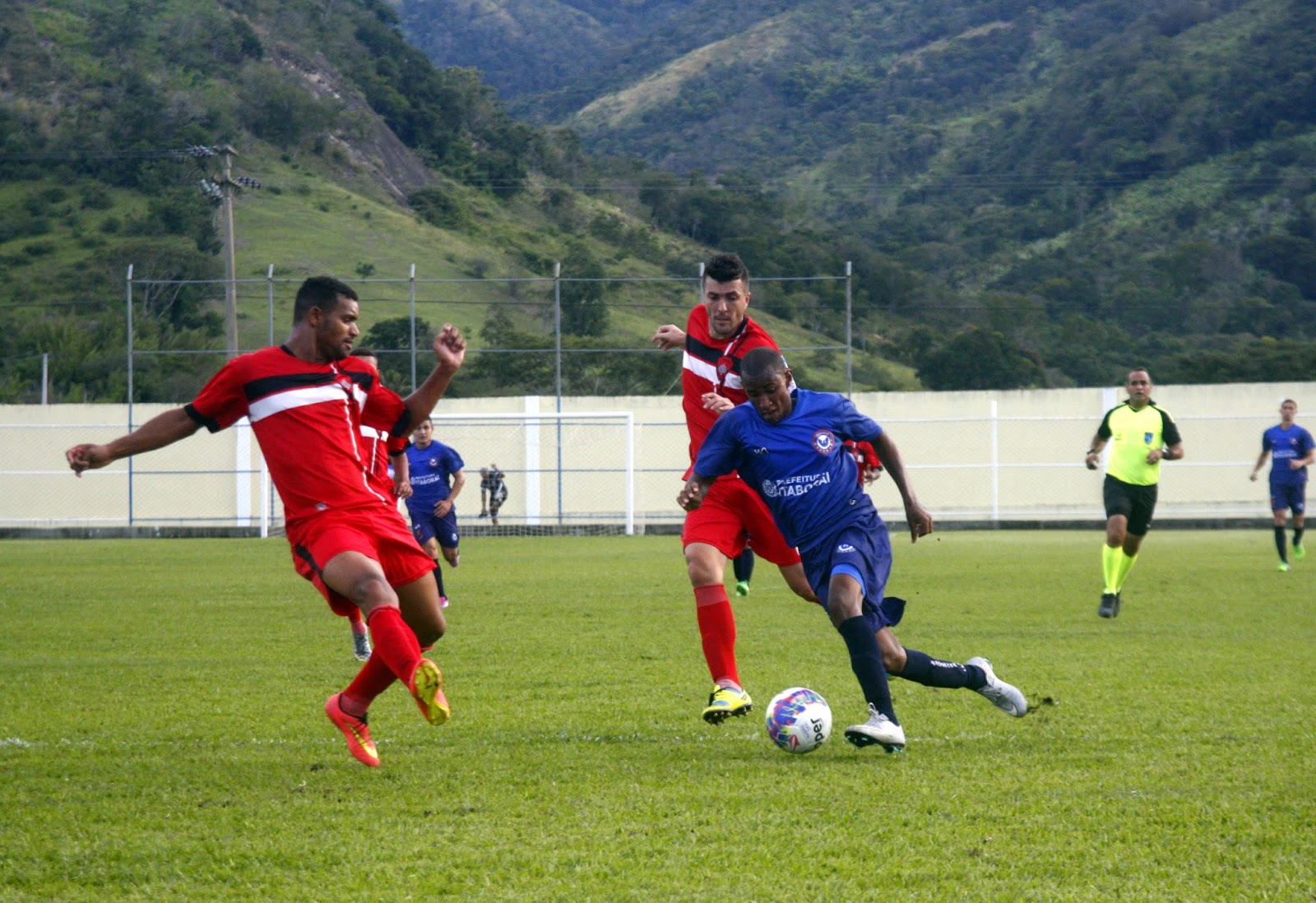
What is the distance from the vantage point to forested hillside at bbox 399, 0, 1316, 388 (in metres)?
49.2

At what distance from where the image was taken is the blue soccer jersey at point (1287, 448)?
17.6 meters

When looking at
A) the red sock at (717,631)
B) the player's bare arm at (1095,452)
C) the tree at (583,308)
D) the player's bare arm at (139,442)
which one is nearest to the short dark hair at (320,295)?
the player's bare arm at (139,442)

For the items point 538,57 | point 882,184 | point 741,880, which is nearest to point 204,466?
point 741,880

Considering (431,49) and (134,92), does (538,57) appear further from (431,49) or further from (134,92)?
(134,92)

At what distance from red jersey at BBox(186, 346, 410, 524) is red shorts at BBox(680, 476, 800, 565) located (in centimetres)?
162

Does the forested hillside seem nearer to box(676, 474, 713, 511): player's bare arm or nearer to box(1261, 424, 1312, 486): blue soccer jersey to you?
box(1261, 424, 1312, 486): blue soccer jersey

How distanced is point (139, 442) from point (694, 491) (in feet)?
6.90

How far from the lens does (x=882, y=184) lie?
71688mm

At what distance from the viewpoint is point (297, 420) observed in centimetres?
553

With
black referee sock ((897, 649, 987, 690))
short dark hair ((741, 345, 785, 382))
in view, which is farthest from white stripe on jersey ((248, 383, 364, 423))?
black referee sock ((897, 649, 987, 690))

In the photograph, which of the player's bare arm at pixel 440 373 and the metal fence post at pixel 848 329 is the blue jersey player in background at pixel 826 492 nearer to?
the player's bare arm at pixel 440 373

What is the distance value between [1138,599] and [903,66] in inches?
3073

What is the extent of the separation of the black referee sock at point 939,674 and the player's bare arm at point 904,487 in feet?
1.59

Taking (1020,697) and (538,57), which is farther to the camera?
(538,57)
